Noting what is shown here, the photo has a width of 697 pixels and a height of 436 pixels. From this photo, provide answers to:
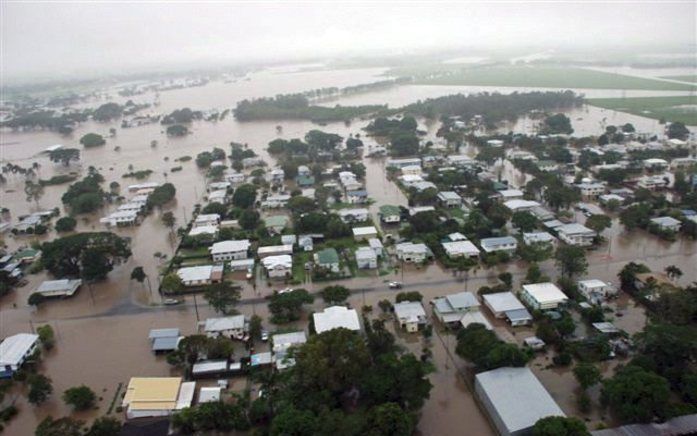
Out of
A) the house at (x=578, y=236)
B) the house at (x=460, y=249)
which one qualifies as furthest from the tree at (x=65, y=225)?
the house at (x=578, y=236)

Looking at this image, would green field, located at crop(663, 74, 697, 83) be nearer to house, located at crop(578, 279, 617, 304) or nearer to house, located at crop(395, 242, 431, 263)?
house, located at crop(578, 279, 617, 304)

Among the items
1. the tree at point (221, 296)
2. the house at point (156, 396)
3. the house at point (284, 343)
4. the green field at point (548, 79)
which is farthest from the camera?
the green field at point (548, 79)

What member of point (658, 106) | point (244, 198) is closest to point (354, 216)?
point (244, 198)

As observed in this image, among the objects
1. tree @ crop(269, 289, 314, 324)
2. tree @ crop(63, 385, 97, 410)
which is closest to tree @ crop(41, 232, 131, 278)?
tree @ crop(63, 385, 97, 410)

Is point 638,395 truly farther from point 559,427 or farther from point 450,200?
point 450,200

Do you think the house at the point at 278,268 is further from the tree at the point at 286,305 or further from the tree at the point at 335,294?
the tree at the point at 335,294

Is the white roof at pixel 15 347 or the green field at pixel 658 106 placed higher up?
the green field at pixel 658 106
